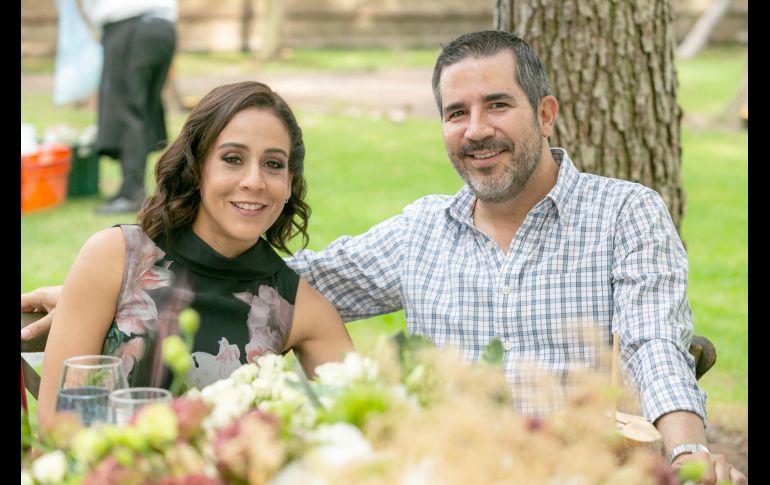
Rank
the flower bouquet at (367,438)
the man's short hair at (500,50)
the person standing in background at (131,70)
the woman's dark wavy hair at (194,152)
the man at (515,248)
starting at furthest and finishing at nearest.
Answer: the person standing in background at (131,70) → the man's short hair at (500,50) → the man at (515,248) → the woman's dark wavy hair at (194,152) → the flower bouquet at (367,438)

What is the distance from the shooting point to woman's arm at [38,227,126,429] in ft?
8.64

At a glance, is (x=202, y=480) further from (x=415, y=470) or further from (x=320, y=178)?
(x=320, y=178)

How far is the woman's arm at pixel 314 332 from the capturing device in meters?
2.89

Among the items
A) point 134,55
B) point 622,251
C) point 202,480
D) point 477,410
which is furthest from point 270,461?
point 134,55

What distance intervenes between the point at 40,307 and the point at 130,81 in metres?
5.34

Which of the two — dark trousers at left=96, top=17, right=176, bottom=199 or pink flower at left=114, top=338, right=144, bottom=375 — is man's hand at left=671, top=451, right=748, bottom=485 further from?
dark trousers at left=96, top=17, right=176, bottom=199


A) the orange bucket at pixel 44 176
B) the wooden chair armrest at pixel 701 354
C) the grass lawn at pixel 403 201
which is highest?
the wooden chair armrest at pixel 701 354

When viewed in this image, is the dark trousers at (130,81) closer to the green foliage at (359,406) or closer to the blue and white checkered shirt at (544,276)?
the blue and white checkered shirt at (544,276)

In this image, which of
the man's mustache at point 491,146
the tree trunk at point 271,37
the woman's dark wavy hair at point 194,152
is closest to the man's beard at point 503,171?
A: the man's mustache at point 491,146

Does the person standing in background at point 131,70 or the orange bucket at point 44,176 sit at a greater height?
the person standing in background at point 131,70

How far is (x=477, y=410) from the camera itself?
54.1 inches

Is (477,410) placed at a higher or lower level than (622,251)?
higher

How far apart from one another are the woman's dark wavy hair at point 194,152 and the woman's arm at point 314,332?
1.17 ft

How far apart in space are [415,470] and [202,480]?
28cm
